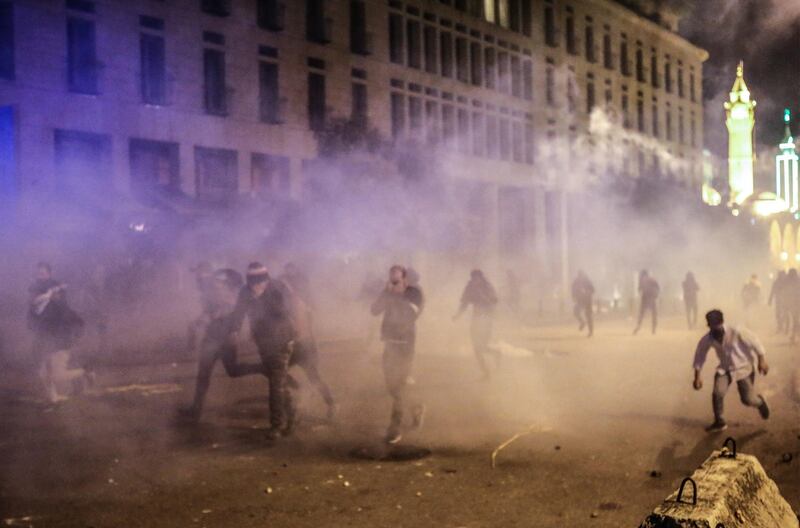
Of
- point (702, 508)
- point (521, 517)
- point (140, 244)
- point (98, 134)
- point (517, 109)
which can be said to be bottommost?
point (521, 517)

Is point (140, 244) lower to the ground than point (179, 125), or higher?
lower

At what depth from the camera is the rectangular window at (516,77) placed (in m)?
33.9

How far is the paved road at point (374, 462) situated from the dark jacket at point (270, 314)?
873mm

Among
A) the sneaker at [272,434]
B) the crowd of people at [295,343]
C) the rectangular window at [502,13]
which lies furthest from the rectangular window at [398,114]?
the sneaker at [272,434]

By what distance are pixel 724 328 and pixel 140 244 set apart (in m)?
13.9

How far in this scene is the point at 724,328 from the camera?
8.67 meters

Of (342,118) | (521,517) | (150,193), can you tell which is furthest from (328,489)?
(342,118)

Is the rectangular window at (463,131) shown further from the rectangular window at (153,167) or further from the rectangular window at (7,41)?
the rectangular window at (7,41)

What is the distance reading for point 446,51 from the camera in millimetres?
31594

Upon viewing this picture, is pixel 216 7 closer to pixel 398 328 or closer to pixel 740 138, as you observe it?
pixel 398 328

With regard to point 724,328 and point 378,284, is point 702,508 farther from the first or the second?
point 378,284

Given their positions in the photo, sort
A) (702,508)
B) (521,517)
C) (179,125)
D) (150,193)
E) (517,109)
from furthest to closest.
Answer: (517,109), (179,125), (150,193), (521,517), (702,508)

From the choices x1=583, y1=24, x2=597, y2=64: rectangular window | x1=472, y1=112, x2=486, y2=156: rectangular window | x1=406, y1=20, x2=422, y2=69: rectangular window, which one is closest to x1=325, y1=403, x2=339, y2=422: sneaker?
x1=406, y1=20, x2=422, y2=69: rectangular window

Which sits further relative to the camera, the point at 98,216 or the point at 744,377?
the point at 98,216
